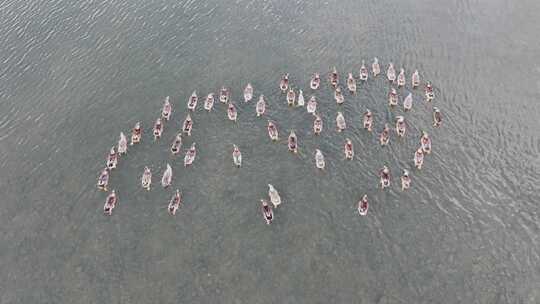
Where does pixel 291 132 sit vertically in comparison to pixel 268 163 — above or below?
above

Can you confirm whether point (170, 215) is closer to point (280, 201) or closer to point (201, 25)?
point (280, 201)

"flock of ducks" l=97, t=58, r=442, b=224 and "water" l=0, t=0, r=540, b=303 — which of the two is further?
"flock of ducks" l=97, t=58, r=442, b=224

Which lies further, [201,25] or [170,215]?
[201,25]

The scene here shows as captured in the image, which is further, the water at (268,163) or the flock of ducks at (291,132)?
the flock of ducks at (291,132)

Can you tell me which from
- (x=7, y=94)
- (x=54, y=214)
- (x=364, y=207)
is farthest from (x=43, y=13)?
(x=364, y=207)

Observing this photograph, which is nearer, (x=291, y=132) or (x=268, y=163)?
(x=268, y=163)
